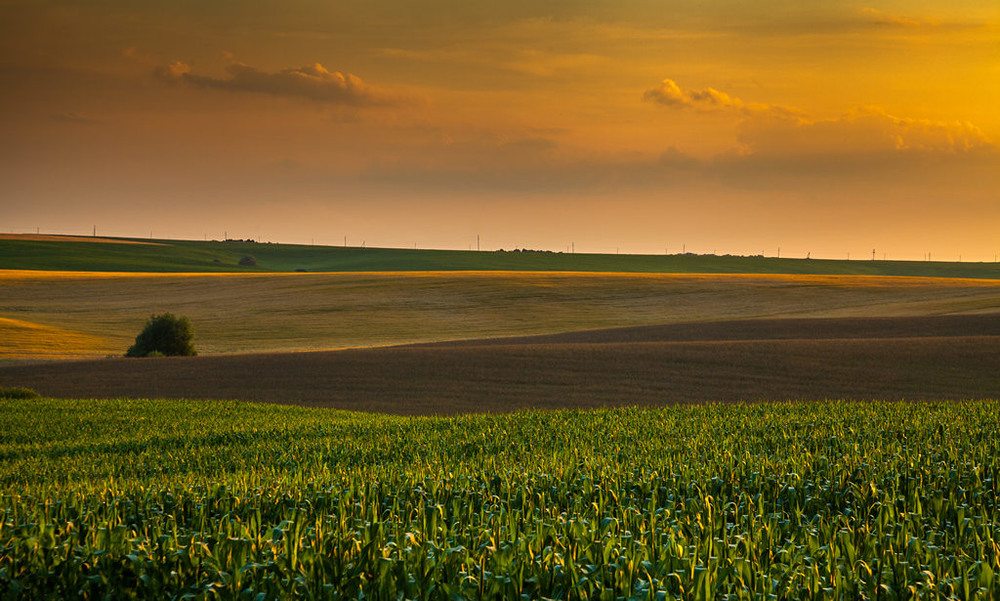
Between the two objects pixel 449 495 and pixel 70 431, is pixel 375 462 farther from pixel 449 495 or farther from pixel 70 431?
pixel 70 431

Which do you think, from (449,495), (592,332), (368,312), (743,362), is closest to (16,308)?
(368,312)

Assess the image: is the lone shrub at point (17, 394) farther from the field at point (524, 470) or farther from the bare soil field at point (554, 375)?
the bare soil field at point (554, 375)

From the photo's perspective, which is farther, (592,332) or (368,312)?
(368,312)

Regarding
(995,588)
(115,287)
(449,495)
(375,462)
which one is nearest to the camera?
(995,588)

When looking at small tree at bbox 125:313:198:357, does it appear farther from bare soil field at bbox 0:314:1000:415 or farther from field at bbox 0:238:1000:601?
bare soil field at bbox 0:314:1000:415

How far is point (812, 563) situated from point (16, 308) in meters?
74.3

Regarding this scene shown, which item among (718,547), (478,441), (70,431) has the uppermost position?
(718,547)

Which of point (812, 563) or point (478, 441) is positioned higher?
point (812, 563)

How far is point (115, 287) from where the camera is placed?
266 feet

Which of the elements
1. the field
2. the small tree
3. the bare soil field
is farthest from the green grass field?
the bare soil field

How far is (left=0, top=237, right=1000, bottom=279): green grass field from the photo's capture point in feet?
440

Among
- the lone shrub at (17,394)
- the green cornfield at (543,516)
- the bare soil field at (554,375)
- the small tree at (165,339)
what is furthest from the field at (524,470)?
the small tree at (165,339)

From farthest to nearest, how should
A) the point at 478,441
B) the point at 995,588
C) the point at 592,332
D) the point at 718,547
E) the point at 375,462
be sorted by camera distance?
the point at 592,332 < the point at 478,441 < the point at 375,462 < the point at 718,547 < the point at 995,588

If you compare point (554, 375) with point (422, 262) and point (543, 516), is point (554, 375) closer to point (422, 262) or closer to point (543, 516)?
point (543, 516)
